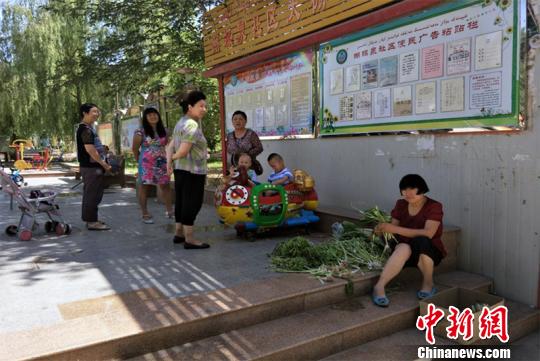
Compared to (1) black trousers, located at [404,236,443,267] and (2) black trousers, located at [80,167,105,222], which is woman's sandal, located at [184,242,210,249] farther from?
(1) black trousers, located at [404,236,443,267]

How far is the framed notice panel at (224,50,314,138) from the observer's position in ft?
19.8

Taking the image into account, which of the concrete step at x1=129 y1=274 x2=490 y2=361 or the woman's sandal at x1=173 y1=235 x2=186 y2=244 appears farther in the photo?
the woman's sandal at x1=173 y1=235 x2=186 y2=244

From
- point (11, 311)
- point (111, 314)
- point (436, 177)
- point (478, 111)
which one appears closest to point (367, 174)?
point (436, 177)

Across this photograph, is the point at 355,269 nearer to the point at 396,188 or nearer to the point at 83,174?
the point at 396,188

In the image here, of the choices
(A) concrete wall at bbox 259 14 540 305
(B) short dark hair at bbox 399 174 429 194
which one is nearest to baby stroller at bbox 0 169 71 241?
(A) concrete wall at bbox 259 14 540 305

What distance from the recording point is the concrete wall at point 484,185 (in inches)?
143

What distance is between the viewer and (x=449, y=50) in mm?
4168

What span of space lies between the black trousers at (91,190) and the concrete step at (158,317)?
2.70 metres

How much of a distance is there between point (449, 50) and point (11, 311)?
164 inches

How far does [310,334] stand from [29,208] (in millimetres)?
3950

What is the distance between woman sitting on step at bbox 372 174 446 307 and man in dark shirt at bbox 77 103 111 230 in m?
3.61

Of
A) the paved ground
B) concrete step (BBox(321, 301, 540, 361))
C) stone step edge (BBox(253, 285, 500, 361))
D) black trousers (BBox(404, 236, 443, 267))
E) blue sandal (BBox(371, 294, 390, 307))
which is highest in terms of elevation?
black trousers (BBox(404, 236, 443, 267))

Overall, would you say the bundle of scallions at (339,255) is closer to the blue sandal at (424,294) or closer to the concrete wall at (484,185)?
the blue sandal at (424,294)

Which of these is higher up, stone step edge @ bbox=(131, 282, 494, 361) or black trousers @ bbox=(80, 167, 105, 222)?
black trousers @ bbox=(80, 167, 105, 222)
